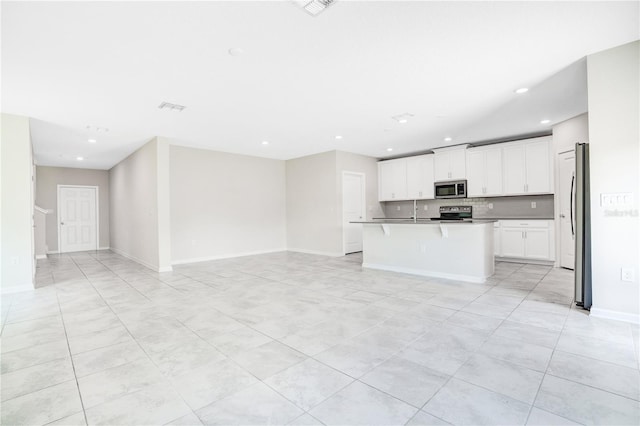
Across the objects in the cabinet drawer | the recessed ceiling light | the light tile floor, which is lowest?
the light tile floor

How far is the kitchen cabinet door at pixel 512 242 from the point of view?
632 cm

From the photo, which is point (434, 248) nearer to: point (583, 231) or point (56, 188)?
point (583, 231)

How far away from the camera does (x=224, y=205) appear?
7.50 meters

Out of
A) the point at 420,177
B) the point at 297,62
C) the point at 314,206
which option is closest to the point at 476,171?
the point at 420,177

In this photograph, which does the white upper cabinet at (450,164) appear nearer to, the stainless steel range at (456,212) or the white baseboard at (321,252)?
the stainless steel range at (456,212)

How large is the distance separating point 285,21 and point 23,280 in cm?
525

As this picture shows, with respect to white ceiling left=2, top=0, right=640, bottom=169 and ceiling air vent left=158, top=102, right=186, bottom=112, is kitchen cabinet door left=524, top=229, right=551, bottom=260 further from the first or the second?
ceiling air vent left=158, top=102, right=186, bottom=112

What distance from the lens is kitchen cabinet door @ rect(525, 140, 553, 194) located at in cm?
611

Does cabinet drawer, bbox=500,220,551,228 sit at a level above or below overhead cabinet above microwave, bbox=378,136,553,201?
below

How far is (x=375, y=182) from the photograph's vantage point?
8.77 metres

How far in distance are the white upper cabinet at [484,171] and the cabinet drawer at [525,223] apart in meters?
0.67

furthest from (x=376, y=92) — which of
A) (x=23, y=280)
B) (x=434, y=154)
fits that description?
(x=23, y=280)

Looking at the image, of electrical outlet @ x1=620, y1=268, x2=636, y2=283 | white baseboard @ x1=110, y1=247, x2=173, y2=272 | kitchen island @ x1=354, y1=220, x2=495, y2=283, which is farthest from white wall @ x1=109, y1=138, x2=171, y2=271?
electrical outlet @ x1=620, y1=268, x2=636, y2=283

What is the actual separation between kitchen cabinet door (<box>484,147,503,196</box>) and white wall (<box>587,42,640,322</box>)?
3.76 meters
